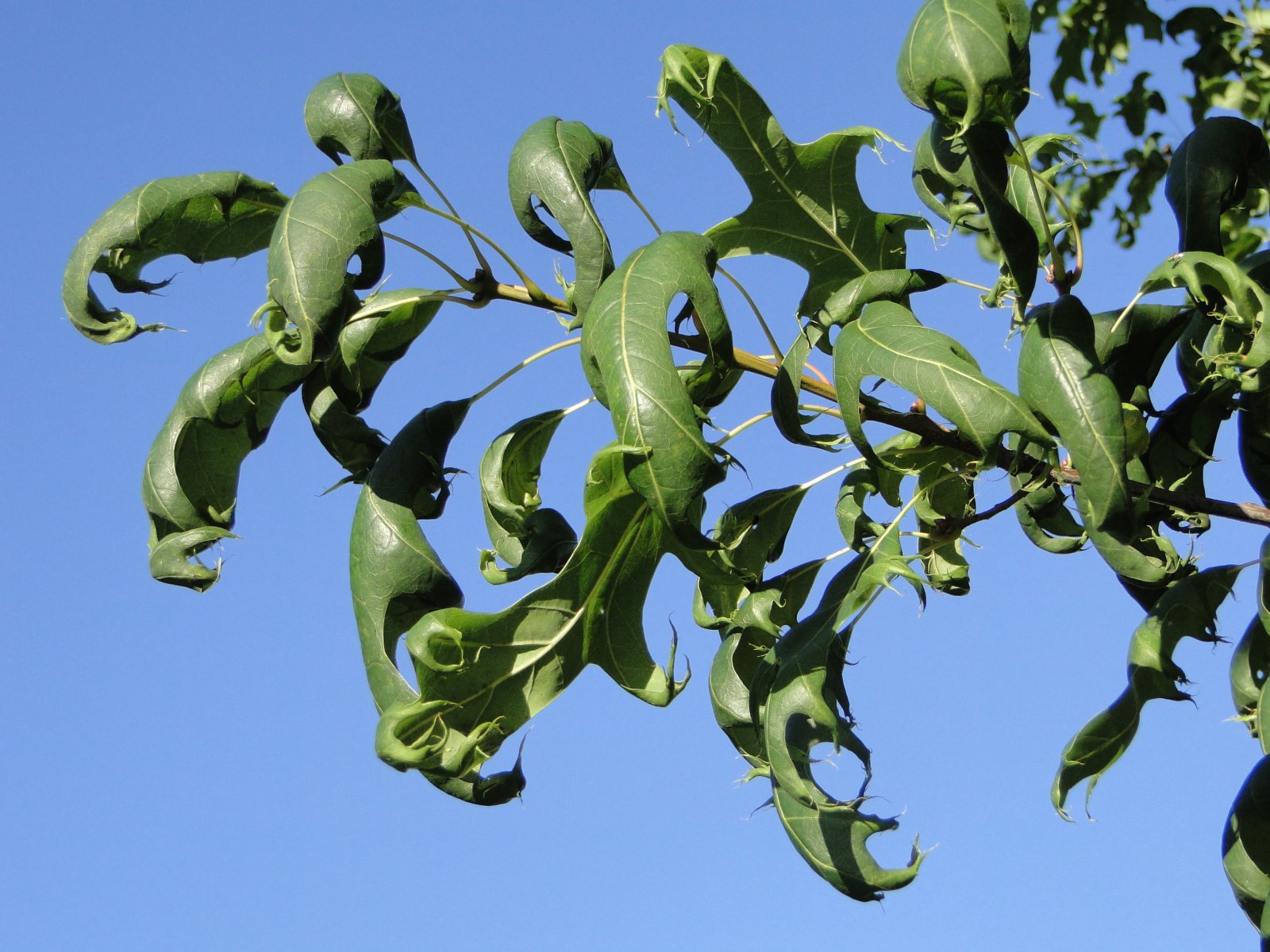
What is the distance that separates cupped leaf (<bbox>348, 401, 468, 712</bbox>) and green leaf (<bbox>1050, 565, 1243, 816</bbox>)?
3.33 feet

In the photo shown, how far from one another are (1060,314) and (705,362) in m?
0.46

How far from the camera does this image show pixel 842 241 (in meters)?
2.21

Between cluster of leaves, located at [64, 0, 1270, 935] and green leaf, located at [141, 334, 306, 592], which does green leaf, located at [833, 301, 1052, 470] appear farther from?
green leaf, located at [141, 334, 306, 592]

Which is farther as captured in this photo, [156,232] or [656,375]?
[156,232]

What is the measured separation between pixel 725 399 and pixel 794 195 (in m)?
0.42

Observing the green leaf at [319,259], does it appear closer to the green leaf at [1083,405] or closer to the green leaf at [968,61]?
the green leaf at [968,61]

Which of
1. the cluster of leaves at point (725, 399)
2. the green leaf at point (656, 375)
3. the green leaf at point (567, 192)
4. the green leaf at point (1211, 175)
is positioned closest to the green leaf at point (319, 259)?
the cluster of leaves at point (725, 399)

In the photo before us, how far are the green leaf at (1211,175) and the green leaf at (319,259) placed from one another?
122 centimetres

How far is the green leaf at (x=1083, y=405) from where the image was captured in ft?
5.07

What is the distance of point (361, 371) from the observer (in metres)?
2.08

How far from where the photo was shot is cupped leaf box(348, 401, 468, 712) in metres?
1.90

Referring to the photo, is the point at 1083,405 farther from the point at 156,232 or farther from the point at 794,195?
the point at 156,232

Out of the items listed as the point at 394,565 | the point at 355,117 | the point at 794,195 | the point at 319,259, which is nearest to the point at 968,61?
the point at 794,195

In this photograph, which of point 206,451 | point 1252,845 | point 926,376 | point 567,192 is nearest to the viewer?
point 926,376
